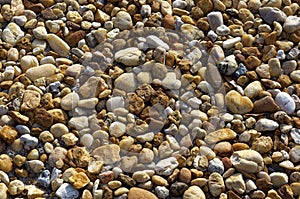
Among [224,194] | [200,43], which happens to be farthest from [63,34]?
[224,194]

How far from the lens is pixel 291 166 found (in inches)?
59.2

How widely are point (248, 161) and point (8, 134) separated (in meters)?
0.71

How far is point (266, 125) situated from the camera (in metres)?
1.56

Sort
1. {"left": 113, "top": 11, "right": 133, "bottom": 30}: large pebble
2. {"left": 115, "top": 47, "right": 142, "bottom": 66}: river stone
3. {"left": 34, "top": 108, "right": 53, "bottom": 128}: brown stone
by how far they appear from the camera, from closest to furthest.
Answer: {"left": 34, "top": 108, "right": 53, "bottom": 128}: brown stone < {"left": 115, "top": 47, "right": 142, "bottom": 66}: river stone < {"left": 113, "top": 11, "right": 133, "bottom": 30}: large pebble

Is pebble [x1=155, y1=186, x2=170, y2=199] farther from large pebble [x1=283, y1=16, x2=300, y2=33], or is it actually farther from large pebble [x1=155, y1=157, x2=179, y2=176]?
large pebble [x1=283, y1=16, x2=300, y2=33]

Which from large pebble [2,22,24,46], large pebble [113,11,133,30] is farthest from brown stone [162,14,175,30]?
large pebble [2,22,24,46]

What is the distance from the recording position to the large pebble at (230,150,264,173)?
4.89 feet

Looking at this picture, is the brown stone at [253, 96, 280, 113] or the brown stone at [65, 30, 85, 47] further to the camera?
the brown stone at [65, 30, 85, 47]

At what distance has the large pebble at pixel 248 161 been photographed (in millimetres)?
1489

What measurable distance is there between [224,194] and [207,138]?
0.18 m

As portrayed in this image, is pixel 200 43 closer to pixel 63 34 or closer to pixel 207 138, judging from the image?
pixel 207 138

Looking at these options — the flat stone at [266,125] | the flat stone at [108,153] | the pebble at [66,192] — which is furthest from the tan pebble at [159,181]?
the flat stone at [266,125]

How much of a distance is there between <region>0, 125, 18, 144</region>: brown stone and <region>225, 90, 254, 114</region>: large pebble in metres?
0.65

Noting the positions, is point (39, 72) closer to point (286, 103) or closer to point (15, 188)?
point (15, 188)
